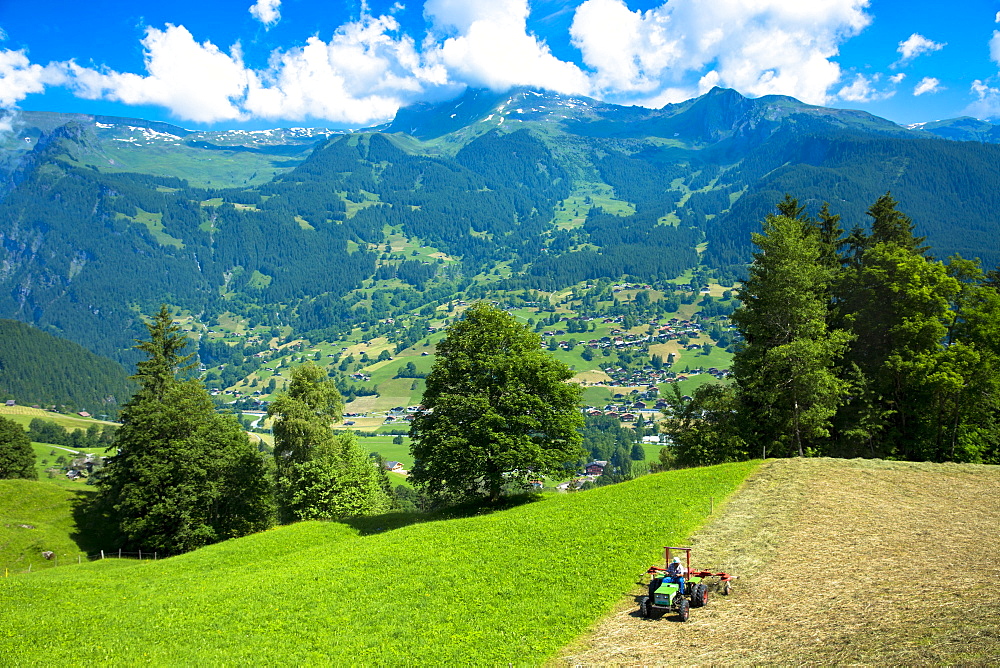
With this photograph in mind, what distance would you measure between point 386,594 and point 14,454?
90.7 metres

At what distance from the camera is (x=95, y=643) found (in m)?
25.3

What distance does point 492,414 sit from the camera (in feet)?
148

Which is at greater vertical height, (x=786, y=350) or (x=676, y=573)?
(x=786, y=350)

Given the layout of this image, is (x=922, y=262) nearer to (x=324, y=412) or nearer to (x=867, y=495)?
(x=867, y=495)

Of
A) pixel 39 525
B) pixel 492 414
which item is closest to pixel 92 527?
pixel 39 525

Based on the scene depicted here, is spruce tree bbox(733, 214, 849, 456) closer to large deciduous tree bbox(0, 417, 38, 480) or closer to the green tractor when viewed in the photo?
the green tractor

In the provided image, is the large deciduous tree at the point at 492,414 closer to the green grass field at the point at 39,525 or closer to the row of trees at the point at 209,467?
the row of trees at the point at 209,467

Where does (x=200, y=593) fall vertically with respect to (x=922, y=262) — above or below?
below

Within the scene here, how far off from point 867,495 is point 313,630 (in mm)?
30833

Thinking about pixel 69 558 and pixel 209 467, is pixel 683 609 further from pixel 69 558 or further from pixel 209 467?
pixel 69 558

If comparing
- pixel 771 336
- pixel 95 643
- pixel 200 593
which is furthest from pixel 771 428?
pixel 95 643

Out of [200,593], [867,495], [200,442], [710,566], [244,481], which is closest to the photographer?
[710,566]

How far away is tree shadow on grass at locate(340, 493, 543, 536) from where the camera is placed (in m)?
47.0

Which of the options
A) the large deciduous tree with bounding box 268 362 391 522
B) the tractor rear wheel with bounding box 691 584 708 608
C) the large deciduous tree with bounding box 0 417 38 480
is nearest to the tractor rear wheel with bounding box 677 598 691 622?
the tractor rear wheel with bounding box 691 584 708 608
